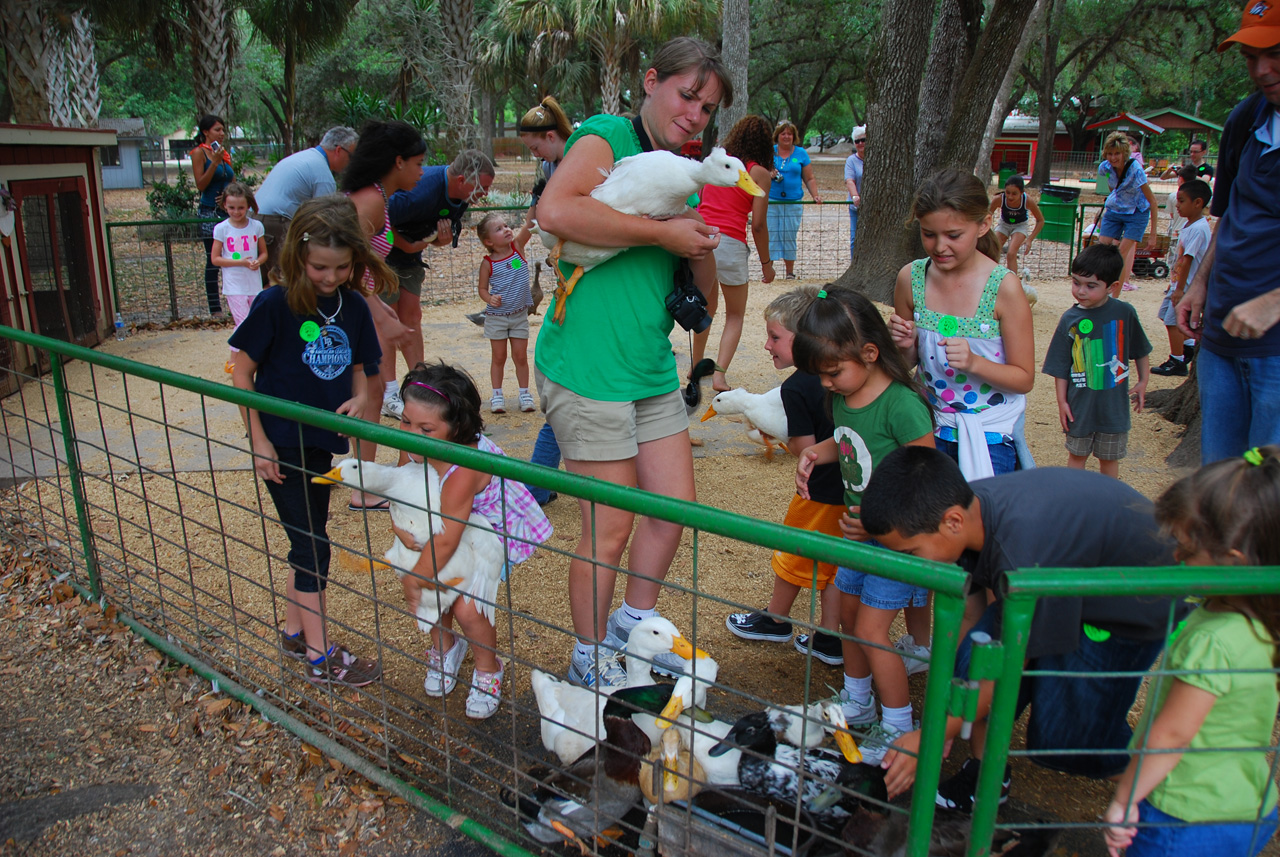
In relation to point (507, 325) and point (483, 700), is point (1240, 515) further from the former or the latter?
point (507, 325)

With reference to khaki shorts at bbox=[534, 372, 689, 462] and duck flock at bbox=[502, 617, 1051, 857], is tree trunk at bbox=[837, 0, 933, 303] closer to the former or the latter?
khaki shorts at bbox=[534, 372, 689, 462]

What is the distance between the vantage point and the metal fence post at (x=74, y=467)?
3.06m

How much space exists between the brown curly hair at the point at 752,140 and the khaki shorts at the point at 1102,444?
2.66 meters

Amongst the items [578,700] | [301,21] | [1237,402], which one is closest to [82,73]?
[301,21]

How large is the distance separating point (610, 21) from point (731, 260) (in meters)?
20.6

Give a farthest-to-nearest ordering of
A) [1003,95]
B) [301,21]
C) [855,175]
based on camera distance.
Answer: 1. [1003,95]
2. [301,21]
3. [855,175]

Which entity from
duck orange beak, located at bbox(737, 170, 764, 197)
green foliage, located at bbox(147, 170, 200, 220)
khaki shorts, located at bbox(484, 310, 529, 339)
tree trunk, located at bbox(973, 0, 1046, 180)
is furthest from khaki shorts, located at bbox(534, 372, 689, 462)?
tree trunk, located at bbox(973, 0, 1046, 180)

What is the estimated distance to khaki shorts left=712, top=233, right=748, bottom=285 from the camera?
5832 mm

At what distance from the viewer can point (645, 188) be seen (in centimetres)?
244

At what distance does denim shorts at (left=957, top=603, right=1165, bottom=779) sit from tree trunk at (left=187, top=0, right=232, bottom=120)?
16179 mm

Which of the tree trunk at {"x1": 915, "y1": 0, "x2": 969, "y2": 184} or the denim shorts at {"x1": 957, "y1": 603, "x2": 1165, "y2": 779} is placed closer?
the denim shorts at {"x1": 957, "y1": 603, "x2": 1165, "y2": 779}

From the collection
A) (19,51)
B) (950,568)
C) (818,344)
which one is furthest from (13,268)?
(19,51)

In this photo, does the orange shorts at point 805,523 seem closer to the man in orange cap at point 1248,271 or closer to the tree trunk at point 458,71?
the man in orange cap at point 1248,271

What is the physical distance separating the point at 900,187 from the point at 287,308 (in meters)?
7.96
